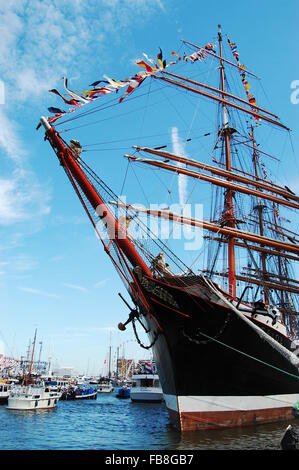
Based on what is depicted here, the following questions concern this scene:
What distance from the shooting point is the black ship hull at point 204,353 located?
50.0 ft

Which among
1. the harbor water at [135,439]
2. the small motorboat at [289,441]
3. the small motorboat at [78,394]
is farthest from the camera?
the small motorboat at [78,394]

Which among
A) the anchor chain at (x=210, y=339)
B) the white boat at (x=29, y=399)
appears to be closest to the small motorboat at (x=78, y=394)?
the white boat at (x=29, y=399)

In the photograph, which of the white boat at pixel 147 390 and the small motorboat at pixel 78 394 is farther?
the small motorboat at pixel 78 394

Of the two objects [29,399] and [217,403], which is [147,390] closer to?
[29,399]

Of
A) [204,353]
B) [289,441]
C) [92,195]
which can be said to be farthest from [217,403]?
[92,195]

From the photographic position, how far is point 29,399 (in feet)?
112

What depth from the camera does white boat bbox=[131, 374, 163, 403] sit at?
45.6 metres

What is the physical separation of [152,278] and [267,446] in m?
7.34

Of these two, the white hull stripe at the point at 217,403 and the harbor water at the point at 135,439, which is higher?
the white hull stripe at the point at 217,403

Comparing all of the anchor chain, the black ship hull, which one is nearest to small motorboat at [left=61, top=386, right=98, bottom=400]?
the black ship hull

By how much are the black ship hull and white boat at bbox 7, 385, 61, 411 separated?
2255 cm

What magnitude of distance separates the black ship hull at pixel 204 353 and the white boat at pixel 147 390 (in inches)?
1236

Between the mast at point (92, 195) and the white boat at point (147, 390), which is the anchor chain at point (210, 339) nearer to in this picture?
the mast at point (92, 195)

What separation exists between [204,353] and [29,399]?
25059mm
